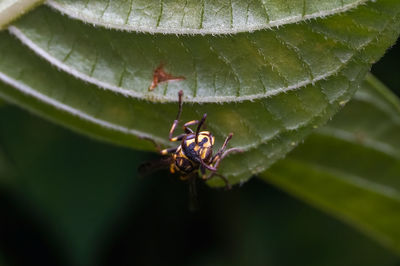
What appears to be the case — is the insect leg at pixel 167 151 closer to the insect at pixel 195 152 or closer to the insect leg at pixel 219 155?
the insect at pixel 195 152

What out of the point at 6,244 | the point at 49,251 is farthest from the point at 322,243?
the point at 6,244

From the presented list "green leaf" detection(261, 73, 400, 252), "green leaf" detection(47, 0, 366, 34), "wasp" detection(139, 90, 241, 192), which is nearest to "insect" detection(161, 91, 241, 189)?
"wasp" detection(139, 90, 241, 192)

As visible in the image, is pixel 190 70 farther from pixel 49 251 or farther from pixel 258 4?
pixel 49 251

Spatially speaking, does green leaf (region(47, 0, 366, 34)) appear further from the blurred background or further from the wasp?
the blurred background

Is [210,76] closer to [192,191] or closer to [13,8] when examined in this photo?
[13,8]

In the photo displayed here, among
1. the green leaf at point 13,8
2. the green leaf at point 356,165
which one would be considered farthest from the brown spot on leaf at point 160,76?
the green leaf at point 356,165
